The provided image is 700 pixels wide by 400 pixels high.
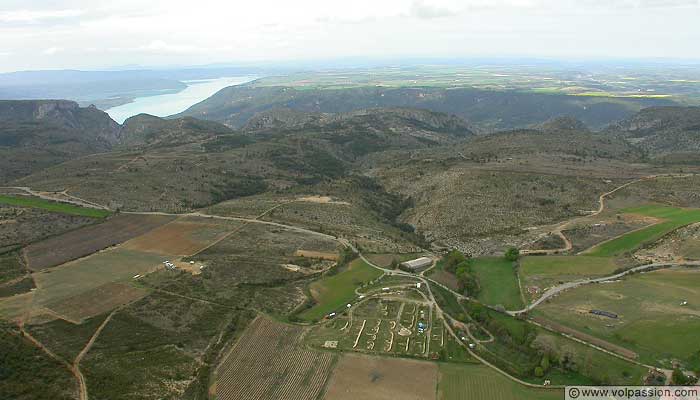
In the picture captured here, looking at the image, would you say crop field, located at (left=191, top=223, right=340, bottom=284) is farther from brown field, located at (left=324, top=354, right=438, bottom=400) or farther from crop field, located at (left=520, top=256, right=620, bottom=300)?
crop field, located at (left=520, top=256, right=620, bottom=300)

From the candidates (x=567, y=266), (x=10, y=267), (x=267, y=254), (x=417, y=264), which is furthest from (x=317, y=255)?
(x=10, y=267)

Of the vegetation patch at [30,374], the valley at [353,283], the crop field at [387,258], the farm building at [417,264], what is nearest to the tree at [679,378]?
the valley at [353,283]

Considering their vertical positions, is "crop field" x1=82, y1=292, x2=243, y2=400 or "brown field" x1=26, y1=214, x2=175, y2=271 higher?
"brown field" x1=26, y1=214, x2=175, y2=271

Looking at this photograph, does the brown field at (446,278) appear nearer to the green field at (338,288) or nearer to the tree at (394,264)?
the tree at (394,264)

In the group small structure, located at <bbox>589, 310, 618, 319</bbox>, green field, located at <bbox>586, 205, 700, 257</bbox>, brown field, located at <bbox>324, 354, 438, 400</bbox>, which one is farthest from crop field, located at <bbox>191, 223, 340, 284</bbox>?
green field, located at <bbox>586, 205, 700, 257</bbox>

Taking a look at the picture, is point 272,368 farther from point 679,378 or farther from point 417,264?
point 679,378

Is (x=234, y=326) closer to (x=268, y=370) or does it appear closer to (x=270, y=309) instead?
(x=270, y=309)
